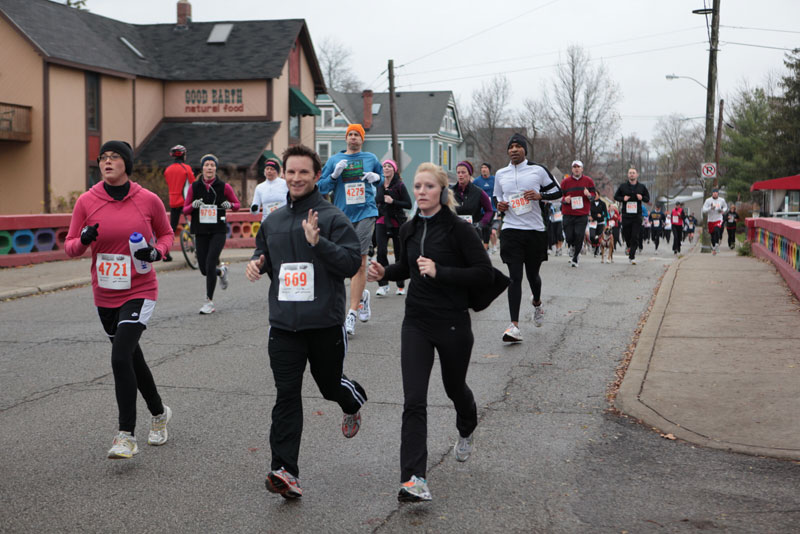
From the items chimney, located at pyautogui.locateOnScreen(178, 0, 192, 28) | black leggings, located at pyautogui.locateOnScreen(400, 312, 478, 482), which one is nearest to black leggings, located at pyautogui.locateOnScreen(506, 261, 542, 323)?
black leggings, located at pyautogui.locateOnScreen(400, 312, 478, 482)

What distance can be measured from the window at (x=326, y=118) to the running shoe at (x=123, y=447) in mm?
61704

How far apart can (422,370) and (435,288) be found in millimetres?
434

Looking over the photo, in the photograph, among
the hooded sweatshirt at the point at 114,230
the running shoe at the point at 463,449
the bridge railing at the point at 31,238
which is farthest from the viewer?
the bridge railing at the point at 31,238

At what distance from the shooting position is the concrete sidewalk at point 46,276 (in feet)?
44.1

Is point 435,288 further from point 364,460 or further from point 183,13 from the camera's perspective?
point 183,13

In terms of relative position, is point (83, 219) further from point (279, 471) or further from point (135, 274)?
point (279, 471)

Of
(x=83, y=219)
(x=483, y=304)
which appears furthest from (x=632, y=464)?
(x=83, y=219)

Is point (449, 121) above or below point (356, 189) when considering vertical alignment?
above

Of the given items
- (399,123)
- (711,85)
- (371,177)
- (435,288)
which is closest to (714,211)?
(711,85)

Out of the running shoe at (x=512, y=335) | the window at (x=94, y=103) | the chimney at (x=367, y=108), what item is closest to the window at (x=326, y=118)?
the chimney at (x=367, y=108)

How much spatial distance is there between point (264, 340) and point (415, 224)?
16.0 ft

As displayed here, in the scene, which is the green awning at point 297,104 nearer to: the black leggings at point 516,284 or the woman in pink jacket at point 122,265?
the black leggings at point 516,284

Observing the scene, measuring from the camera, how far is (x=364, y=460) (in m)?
5.17

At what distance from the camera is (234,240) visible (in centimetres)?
2345
